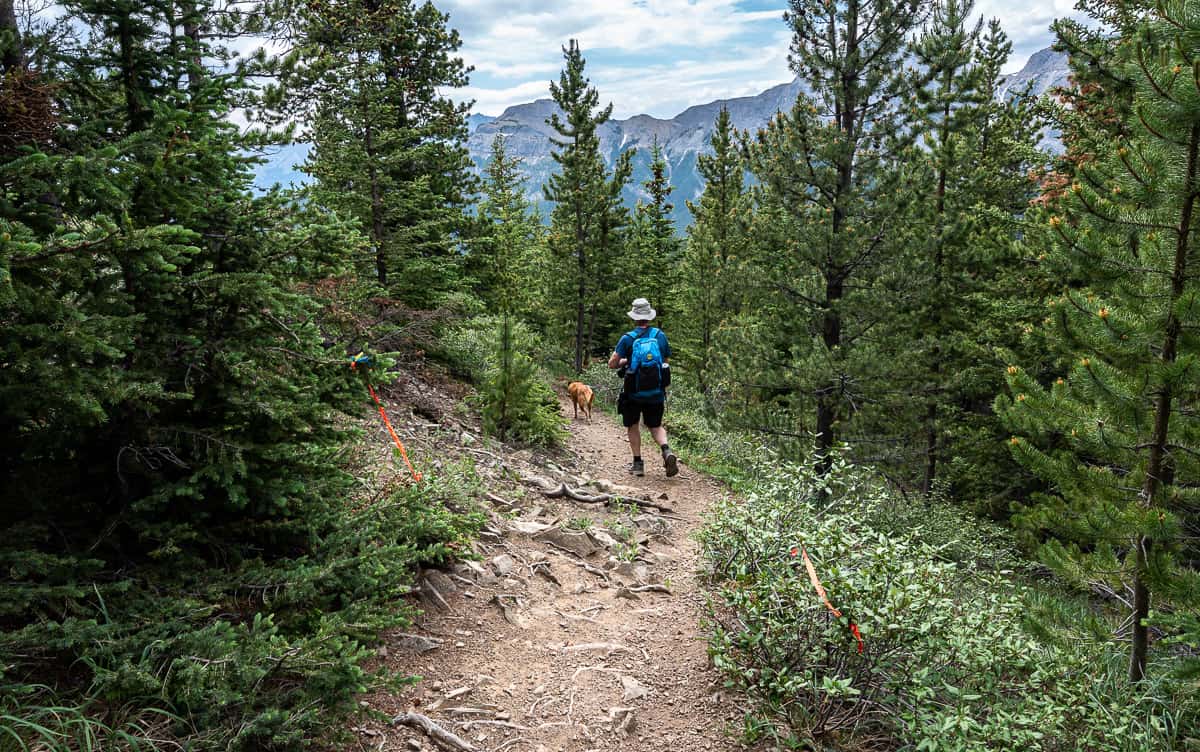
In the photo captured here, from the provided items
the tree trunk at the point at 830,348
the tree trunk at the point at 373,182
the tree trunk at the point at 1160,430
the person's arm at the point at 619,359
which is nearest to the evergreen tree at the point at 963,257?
the tree trunk at the point at 830,348

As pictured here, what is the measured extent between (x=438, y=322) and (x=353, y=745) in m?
7.79

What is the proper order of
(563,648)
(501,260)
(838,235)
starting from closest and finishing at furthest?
(563,648) → (838,235) → (501,260)

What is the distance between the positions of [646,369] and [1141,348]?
520 cm

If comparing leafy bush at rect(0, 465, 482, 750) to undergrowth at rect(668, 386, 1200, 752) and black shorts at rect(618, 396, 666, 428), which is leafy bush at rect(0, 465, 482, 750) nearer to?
undergrowth at rect(668, 386, 1200, 752)

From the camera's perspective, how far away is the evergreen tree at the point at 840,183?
952 centimetres

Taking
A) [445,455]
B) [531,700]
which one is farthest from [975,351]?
[531,700]

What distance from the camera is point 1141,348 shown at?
15.7 feet

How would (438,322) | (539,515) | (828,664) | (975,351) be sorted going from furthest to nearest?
(975,351), (438,322), (539,515), (828,664)

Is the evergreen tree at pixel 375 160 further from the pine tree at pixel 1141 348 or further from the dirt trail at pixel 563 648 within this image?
the pine tree at pixel 1141 348

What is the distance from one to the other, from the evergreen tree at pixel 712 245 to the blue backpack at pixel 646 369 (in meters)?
13.0

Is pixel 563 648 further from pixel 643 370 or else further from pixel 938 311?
pixel 938 311

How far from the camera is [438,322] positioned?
1031cm

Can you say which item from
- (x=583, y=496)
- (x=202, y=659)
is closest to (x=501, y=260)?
(x=583, y=496)

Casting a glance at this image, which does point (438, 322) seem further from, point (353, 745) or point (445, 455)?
point (353, 745)
